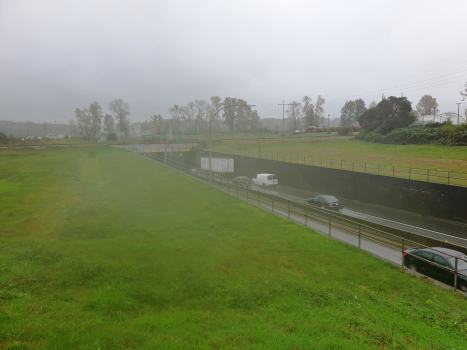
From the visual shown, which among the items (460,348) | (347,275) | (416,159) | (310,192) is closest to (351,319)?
(460,348)

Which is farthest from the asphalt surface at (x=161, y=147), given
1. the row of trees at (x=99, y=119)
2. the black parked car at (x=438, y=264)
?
the black parked car at (x=438, y=264)

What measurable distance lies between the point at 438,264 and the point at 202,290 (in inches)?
300

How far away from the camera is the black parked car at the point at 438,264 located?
9445 mm

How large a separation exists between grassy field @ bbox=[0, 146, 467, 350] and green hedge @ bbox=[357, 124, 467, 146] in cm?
3095

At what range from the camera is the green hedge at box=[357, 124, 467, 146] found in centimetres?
3606

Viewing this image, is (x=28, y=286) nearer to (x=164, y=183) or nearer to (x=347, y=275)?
(x=347, y=275)

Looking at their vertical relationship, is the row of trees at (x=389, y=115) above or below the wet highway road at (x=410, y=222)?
above

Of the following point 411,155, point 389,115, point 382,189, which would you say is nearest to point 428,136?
point 411,155

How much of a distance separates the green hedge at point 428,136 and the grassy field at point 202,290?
102 feet

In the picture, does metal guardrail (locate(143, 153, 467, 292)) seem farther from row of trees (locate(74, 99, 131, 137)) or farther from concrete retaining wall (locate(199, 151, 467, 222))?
row of trees (locate(74, 99, 131, 137))

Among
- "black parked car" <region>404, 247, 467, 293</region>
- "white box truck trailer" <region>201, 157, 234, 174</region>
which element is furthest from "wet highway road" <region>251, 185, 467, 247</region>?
"white box truck trailer" <region>201, 157, 234, 174</region>

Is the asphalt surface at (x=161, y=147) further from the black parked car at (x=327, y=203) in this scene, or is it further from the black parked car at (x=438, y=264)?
the black parked car at (x=438, y=264)

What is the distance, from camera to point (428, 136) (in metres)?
40.4

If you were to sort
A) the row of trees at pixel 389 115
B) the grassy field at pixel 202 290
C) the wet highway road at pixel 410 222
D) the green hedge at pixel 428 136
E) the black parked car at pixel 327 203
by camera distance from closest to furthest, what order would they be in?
the grassy field at pixel 202 290 < the wet highway road at pixel 410 222 < the black parked car at pixel 327 203 < the green hedge at pixel 428 136 < the row of trees at pixel 389 115
